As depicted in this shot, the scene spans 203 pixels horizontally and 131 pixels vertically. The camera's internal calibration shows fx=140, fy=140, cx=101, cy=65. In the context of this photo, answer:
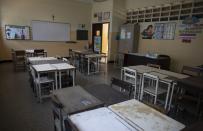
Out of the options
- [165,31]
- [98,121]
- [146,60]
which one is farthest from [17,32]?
[98,121]

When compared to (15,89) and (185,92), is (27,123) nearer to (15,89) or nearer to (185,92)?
(15,89)

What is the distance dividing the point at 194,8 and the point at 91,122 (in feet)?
18.3

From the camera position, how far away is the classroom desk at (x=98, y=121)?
3.40 feet

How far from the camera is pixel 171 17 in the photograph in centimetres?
559

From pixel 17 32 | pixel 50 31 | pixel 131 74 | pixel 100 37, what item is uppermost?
pixel 50 31

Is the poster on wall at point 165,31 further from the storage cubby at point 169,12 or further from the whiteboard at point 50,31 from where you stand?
the whiteboard at point 50,31

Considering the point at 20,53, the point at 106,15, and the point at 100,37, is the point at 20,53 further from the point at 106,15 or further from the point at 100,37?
the point at 106,15

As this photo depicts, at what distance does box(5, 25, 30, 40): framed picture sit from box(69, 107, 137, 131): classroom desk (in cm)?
747

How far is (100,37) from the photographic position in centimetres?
852

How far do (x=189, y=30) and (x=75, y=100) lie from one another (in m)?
5.26

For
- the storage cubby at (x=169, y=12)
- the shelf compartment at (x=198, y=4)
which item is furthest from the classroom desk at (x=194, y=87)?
the shelf compartment at (x=198, y=4)

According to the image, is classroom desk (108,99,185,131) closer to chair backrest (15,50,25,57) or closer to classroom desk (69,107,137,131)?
classroom desk (69,107,137,131)

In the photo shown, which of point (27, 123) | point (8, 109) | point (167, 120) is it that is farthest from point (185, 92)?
point (8, 109)

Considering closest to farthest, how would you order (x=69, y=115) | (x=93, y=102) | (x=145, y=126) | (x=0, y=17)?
(x=145, y=126)
(x=69, y=115)
(x=93, y=102)
(x=0, y=17)
